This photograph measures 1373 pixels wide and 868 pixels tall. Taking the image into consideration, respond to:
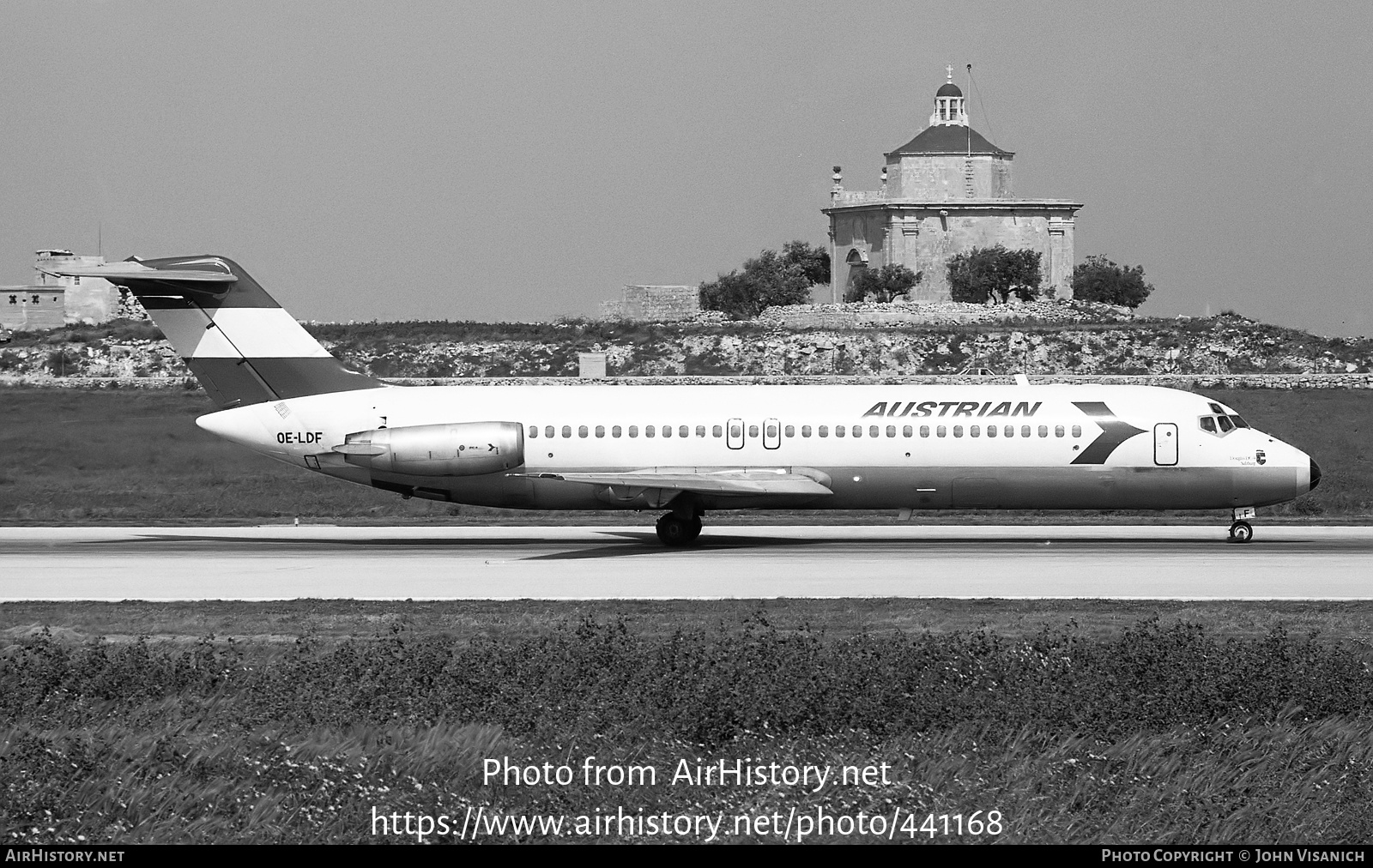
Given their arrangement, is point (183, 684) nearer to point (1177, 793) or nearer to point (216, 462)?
point (1177, 793)

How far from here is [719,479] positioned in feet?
104

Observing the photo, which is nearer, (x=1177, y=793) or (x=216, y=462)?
(x=1177, y=793)

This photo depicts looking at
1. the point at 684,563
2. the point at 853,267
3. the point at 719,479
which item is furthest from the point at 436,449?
the point at 853,267

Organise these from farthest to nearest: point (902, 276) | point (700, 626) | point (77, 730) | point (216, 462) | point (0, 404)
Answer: point (902, 276) < point (0, 404) < point (216, 462) < point (700, 626) < point (77, 730)

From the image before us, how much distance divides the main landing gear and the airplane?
0.19 feet

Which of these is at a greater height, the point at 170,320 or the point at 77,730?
the point at 170,320

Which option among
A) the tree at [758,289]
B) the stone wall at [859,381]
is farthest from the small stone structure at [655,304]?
the stone wall at [859,381]

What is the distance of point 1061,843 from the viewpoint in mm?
11930

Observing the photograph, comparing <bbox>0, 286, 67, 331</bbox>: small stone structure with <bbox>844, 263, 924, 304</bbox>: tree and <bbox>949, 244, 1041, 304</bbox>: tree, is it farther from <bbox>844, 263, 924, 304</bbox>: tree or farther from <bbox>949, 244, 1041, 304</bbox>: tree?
<bbox>949, 244, 1041, 304</bbox>: tree

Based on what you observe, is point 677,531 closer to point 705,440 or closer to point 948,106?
point 705,440

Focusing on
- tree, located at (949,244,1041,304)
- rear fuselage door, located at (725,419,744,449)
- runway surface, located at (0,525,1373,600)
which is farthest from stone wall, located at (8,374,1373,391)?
tree, located at (949,244,1041,304)

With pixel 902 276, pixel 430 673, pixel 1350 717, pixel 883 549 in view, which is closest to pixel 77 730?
pixel 430 673

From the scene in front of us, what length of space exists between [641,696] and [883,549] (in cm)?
1685

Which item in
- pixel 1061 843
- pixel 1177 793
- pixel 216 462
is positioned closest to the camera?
pixel 1061 843
